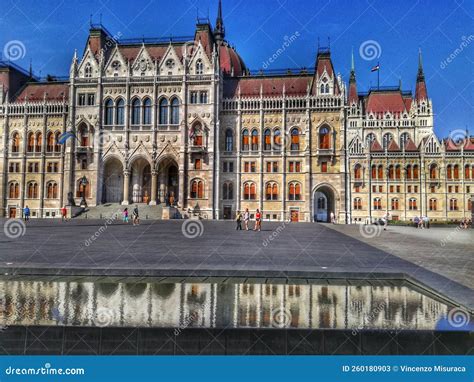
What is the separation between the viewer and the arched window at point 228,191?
55094mm

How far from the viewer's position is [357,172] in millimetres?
66812

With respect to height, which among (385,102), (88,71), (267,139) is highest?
(385,102)

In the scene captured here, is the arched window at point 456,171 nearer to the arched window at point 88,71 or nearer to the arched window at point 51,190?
the arched window at point 88,71

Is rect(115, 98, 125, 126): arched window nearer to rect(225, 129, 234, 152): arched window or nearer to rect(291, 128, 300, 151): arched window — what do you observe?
rect(225, 129, 234, 152): arched window

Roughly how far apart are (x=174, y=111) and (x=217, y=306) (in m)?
50.6

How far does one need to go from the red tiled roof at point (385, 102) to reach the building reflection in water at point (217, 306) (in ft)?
267

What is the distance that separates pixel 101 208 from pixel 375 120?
56.7 meters

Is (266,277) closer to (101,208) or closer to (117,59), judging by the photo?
(101,208)

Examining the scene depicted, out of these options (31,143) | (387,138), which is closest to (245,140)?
(31,143)

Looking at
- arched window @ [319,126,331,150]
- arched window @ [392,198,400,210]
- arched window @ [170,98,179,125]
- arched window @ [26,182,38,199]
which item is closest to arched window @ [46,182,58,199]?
arched window @ [26,182,38,199]

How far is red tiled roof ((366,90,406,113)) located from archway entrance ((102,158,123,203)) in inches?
2078

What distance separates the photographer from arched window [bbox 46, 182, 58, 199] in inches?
2271

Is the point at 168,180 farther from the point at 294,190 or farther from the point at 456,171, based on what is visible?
the point at 456,171

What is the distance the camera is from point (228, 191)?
55188 mm
